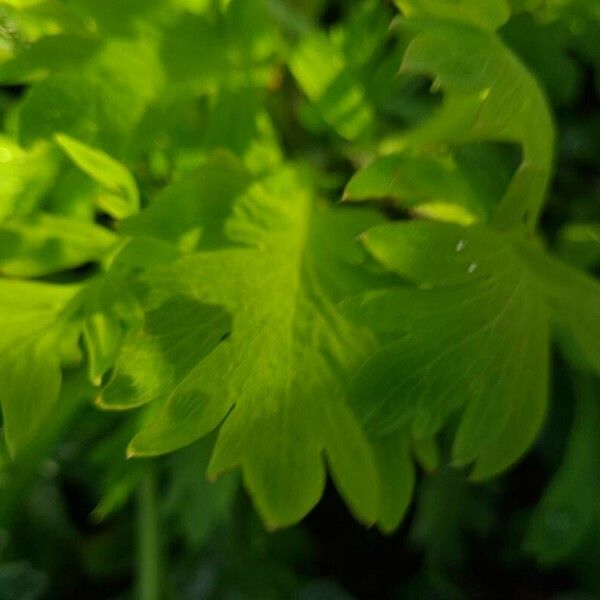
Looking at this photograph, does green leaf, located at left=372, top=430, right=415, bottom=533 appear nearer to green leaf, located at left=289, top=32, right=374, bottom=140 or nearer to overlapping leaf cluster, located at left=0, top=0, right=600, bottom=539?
overlapping leaf cluster, located at left=0, top=0, right=600, bottom=539

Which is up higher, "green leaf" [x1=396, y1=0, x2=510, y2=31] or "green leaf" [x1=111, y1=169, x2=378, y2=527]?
"green leaf" [x1=396, y1=0, x2=510, y2=31]

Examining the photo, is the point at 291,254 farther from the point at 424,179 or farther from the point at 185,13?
the point at 185,13

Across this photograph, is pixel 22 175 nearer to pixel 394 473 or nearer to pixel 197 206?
pixel 197 206

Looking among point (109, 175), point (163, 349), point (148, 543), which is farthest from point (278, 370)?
point (148, 543)

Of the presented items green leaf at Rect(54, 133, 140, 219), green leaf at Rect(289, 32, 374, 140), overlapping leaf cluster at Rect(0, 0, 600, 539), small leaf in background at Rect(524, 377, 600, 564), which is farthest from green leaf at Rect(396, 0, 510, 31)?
small leaf in background at Rect(524, 377, 600, 564)

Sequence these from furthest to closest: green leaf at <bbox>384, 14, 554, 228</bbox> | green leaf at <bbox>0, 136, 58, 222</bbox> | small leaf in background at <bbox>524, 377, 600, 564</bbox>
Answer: small leaf in background at <bbox>524, 377, 600, 564</bbox> < green leaf at <bbox>0, 136, 58, 222</bbox> < green leaf at <bbox>384, 14, 554, 228</bbox>

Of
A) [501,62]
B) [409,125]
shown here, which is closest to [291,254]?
[501,62]
